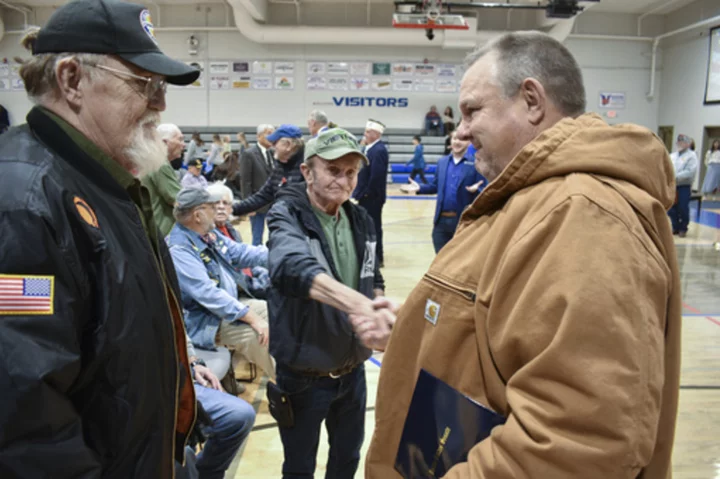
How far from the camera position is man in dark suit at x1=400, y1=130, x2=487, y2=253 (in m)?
5.07

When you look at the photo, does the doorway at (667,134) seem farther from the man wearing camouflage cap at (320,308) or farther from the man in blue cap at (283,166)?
Result: the man wearing camouflage cap at (320,308)

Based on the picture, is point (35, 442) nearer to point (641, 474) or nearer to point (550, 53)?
point (641, 474)

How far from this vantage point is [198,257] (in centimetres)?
332

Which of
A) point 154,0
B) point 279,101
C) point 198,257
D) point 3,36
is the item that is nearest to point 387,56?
point 279,101

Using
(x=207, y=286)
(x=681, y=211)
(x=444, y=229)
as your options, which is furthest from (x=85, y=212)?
(x=681, y=211)

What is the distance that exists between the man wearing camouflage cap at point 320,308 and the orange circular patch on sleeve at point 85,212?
0.86m

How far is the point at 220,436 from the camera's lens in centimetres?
252

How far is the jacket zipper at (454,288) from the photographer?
98 centimetres

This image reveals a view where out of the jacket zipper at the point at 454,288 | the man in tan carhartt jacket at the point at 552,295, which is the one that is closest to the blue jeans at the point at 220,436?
the man in tan carhartt jacket at the point at 552,295

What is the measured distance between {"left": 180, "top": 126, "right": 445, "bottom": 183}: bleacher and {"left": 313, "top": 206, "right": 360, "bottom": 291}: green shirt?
52.5 ft

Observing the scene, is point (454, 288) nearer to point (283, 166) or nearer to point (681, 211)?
point (283, 166)

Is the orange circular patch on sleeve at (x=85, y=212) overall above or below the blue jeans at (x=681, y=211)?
above

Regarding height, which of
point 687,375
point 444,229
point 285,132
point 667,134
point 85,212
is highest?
point 667,134

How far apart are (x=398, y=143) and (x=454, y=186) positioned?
45.8ft
